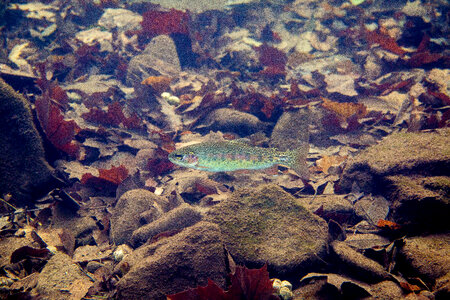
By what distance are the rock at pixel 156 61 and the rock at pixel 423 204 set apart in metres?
7.63

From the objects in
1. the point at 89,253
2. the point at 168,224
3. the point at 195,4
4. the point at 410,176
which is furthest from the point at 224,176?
the point at 195,4

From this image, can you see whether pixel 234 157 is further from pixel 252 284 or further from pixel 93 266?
pixel 93 266

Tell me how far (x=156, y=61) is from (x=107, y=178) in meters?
5.83

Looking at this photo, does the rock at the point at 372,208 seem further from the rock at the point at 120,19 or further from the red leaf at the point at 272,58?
the rock at the point at 120,19

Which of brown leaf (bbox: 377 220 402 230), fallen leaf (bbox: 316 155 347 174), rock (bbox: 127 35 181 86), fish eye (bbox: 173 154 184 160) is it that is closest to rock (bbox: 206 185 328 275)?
brown leaf (bbox: 377 220 402 230)

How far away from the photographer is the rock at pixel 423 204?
8.81 feet

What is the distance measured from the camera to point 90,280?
2666 millimetres

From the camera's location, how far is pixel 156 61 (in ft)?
27.9

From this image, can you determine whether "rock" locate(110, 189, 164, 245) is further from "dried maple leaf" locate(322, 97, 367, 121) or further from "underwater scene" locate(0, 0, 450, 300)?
"dried maple leaf" locate(322, 97, 367, 121)

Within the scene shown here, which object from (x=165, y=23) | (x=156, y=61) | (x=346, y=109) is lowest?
(x=346, y=109)

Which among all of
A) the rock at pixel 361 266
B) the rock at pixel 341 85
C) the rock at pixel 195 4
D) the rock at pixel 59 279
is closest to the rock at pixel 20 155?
the rock at pixel 59 279

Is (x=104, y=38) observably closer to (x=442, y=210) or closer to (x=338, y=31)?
(x=338, y=31)

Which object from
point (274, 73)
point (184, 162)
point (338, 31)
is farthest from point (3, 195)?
point (338, 31)

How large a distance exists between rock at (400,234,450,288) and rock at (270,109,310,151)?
9.84 ft
